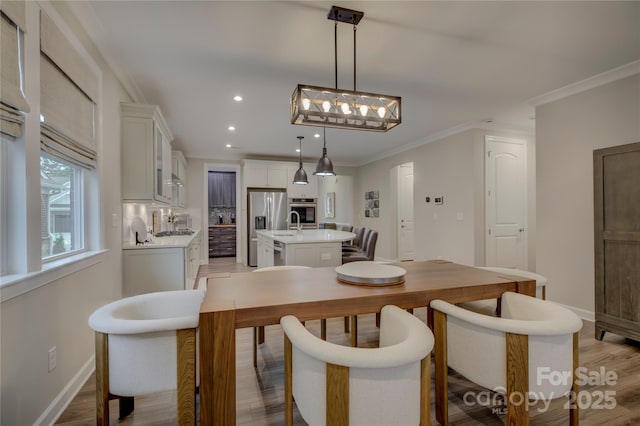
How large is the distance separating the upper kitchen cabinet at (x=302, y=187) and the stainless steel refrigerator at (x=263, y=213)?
0.24 meters

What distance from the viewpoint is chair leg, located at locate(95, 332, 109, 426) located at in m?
1.25

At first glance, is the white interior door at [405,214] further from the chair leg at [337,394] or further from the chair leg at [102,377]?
the chair leg at [102,377]

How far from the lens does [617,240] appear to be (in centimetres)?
251

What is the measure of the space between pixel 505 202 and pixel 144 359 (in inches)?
199

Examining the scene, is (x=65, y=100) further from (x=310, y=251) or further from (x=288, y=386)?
(x=310, y=251)

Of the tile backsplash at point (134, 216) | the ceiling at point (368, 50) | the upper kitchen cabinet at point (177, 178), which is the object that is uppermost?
the ceiling at point (368, 50)

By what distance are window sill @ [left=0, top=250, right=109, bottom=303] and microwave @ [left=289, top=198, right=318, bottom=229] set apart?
15.4ft

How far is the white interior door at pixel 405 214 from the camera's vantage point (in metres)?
6.73

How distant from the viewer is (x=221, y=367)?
1.26 metres

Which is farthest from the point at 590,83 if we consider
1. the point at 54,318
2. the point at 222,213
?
the point at 222,213

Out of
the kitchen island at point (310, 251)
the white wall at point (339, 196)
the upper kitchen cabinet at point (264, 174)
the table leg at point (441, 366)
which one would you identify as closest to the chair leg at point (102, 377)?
the table leg at point (441, 366)

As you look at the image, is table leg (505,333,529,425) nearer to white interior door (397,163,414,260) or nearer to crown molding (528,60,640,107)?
crown molding (528,60,640,107)

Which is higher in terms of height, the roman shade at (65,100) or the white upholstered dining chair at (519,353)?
the roman shade at (65,100)

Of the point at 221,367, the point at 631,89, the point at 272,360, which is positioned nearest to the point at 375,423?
the point at 221,367
